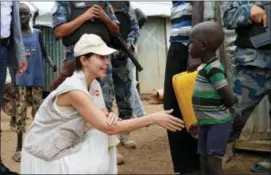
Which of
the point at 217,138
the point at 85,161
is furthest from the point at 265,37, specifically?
the point at 85,161

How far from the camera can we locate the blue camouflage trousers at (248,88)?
3.67 m

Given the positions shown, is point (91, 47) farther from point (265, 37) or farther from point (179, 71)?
point (265, 37)

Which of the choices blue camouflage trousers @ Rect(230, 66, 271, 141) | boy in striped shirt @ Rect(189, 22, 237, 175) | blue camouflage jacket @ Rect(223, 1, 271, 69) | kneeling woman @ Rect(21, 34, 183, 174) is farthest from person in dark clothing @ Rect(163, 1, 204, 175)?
kneeling woman @ Rect(21, 34, 183, 174)

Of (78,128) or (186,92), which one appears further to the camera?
(186,92)

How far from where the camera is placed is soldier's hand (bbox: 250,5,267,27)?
354 centimetres

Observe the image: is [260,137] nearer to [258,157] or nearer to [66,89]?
[258,157]

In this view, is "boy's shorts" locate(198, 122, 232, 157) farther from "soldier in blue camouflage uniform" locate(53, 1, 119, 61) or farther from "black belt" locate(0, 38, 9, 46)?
"black belt" locate(0, 38, 9, 46)

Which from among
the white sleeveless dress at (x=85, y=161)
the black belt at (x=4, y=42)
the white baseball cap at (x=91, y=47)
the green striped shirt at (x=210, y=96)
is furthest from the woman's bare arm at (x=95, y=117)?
the black belt at (x=4, y=42)

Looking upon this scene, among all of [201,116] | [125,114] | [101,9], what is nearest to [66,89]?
[201,116]

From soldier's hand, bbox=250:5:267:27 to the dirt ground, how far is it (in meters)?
1.37

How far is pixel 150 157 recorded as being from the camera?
→ 15.9ft

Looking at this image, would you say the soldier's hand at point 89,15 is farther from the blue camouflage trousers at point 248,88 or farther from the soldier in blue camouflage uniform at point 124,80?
the blue camouflage trousers at point 248,88

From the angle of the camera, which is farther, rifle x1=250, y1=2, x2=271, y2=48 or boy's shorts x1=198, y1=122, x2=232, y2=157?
rifle x1=250, y1=2, x2=271, y2=48

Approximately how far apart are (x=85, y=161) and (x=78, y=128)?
215 mm
